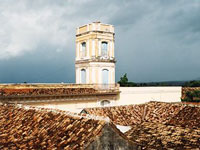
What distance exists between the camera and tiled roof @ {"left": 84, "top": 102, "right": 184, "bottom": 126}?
56.0ft

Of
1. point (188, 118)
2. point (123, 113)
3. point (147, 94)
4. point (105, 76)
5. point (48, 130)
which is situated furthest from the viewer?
point (147, 94)

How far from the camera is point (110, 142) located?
6.71 metres

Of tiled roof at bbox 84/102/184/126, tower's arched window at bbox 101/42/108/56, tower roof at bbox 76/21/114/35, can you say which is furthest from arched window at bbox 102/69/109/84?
tiled roof at bbox 84/102/184/126

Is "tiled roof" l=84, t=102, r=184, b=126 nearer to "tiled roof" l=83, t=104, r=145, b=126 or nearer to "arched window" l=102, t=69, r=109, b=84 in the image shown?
"tiled roof" l=83, t=104, r=145, b=126

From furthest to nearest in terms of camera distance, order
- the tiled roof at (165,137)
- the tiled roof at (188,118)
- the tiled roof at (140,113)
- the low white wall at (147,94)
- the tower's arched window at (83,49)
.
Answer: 1. the tower's arched window at (83,49)
2. the low white wall at (147,94)
3. the tiled roof at (140,113)
4. the tiled roof at (188,118)
5. the tiled roof at (165,137)

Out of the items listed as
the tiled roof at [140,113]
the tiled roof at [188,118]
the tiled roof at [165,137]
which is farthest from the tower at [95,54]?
the tiled roof at [165,137]

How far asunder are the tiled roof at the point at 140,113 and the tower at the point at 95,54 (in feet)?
27.9

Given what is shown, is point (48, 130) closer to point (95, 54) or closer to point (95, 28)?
point (95, 54)

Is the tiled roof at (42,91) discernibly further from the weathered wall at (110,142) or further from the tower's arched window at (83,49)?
the weathered wall at (110,142)

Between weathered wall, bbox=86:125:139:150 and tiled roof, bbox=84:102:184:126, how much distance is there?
9.56 m

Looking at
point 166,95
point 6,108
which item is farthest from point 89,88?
point 6,108

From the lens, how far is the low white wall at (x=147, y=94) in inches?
1083

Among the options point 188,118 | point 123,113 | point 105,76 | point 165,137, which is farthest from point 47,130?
point 105,76

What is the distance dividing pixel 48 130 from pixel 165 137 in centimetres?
624
